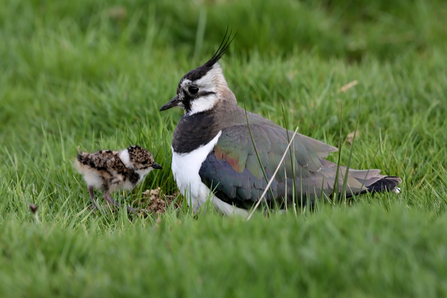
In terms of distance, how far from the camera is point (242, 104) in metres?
6.01

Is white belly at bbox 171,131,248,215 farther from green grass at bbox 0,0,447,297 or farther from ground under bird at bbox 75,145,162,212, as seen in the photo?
ground under bird at bbox 75,145,162,212

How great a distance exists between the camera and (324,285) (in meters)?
2.66

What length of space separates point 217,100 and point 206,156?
562 millimetres

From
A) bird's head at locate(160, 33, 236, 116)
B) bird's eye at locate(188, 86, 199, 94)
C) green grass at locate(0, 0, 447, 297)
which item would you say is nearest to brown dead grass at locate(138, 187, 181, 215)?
green grass at locate(0, 0, 447, 297)

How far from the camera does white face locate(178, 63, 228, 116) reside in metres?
4.53

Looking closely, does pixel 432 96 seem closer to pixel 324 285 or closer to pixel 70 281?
pixel 324 285

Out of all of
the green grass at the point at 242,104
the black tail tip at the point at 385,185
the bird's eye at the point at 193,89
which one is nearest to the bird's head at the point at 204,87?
the bird's eye at the point at 193,89

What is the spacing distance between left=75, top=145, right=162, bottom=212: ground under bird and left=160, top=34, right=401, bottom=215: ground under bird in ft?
0.98

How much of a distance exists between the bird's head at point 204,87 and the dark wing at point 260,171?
0.41 meters

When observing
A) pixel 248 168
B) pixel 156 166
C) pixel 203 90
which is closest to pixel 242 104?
pixel 203 90

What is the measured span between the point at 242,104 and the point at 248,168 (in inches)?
77.8

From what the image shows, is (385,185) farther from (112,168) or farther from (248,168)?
(112,168)

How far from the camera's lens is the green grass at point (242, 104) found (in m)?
2.75

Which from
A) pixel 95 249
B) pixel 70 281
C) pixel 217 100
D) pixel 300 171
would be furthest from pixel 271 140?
pixel 70 281
